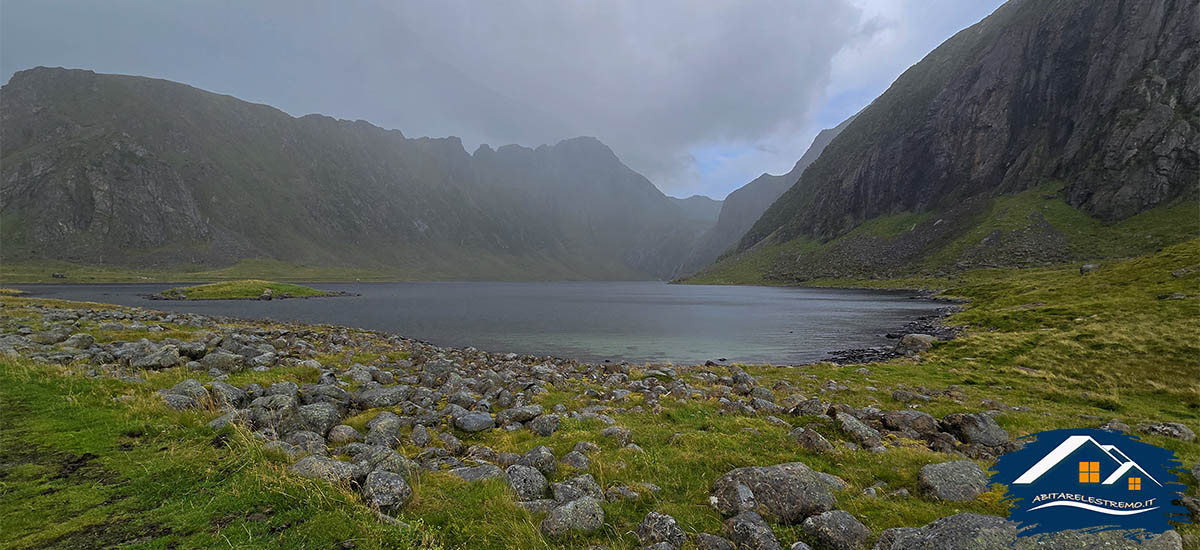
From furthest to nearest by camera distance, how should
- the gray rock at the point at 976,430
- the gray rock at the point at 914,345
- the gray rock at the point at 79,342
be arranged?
the gray rock at the point at 914,345 < the gray rock at the point at 79,342 < the gray rock at the point at 976,430

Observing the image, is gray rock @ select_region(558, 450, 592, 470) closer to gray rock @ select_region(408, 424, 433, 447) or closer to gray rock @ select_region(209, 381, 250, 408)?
gray rock @ select_region(408, 424, 433, 447)

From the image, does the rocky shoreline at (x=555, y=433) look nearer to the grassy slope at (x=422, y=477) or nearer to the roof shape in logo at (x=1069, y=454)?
the grassy slope at (x=422, y=477)

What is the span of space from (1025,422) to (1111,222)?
566 feet

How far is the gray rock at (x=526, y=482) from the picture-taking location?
769 centimetres

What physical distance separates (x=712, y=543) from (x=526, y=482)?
3.54 meters

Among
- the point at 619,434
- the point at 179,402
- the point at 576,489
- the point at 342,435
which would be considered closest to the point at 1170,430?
the point at 619,434

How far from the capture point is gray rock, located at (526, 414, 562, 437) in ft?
38.8

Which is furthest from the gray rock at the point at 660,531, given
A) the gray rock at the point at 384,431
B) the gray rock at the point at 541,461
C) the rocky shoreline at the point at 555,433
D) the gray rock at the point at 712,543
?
the gray rock at the point at 384,431

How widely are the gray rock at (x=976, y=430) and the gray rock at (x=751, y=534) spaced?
918cm

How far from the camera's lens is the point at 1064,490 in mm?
5879

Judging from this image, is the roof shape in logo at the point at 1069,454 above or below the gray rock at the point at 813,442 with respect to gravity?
above

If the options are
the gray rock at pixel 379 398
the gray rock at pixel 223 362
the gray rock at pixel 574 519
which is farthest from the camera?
the gray rock at pixel 223 362

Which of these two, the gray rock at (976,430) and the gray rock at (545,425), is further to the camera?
the gray rock at (545,425)

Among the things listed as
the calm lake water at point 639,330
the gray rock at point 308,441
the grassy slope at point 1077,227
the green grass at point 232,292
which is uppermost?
the grassy slope at point 1077,227
